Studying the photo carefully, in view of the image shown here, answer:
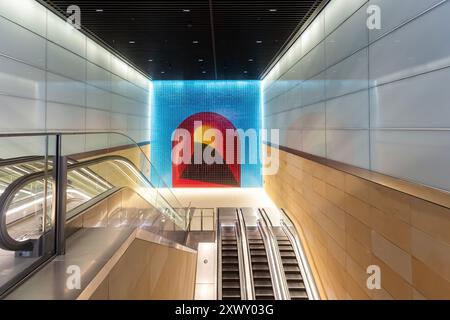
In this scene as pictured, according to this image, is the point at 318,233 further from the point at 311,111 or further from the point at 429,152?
the point at 429,152

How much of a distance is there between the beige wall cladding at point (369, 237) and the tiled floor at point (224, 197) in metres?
5.49

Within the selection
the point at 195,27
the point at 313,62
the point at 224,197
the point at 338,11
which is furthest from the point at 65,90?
the point at 224,197

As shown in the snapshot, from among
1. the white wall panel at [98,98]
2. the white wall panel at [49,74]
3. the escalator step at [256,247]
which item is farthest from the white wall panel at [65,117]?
the escalator step at [256,247]

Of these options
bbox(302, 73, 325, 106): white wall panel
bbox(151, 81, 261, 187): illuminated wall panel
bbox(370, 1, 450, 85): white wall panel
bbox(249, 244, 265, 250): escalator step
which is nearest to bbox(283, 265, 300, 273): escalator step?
bbox(249, 244, 265, 250): escalator step

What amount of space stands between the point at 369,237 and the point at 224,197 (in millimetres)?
10942

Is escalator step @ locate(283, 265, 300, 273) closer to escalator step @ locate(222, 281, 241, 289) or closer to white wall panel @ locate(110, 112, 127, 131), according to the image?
escalator step @ locate(222, 281, 241, 289)

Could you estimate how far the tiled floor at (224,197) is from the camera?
14023 mm

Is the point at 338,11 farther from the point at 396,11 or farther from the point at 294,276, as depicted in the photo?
the point at 294,276

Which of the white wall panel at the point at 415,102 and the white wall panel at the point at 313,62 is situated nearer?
the white wall panel at the point at 415,102

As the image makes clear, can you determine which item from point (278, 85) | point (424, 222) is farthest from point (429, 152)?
point (278, 85)

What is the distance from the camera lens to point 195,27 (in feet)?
27.2

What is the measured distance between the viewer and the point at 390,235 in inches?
160

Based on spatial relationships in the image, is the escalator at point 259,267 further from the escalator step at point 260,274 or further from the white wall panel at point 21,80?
the white wall panel at point 21,80

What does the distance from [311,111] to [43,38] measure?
6088 millimetres
